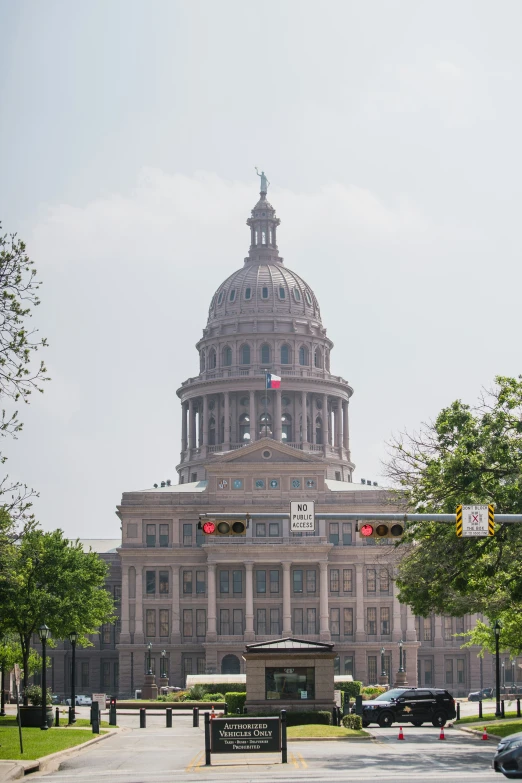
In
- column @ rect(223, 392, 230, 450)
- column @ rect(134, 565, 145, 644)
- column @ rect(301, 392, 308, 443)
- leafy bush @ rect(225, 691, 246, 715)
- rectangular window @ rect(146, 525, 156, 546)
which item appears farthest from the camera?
column @ rect(223, 392, 230, 450)

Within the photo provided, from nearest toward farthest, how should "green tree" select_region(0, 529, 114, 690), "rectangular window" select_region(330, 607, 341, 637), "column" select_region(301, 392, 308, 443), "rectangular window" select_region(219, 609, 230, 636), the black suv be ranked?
the black suv
"green tree" select_region(0, 529, 114, 690)
"rectangular window" select_region(219, 609, 230, 636)
"rectangular window" select_region(330, 607, 341, 637)
"column" select_region(301, 392, 308, 443)

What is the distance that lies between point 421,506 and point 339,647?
287 ft

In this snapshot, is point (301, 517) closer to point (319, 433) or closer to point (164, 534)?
point (164, 534)

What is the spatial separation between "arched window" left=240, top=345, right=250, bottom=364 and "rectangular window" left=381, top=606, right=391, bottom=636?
42920 millimetres

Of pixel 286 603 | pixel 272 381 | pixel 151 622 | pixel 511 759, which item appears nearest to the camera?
pixel 511 759

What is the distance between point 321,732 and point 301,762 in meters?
14.2

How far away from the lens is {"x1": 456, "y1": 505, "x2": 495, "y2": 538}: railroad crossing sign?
1523 inches

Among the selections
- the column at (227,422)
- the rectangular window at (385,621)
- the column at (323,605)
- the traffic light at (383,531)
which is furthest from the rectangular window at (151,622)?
the traffic light at (383,531)

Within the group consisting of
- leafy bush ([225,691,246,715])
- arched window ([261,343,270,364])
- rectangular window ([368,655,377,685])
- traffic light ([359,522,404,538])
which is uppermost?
arched window ([261,343,270,364])

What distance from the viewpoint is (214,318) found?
175000 millimetres

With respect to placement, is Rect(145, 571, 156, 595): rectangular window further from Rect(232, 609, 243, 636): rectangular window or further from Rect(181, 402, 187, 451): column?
Rect(181, 402, 187, 451): column

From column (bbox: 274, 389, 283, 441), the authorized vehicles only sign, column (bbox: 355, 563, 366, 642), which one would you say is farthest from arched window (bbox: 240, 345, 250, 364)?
the authorized vehicles only sign

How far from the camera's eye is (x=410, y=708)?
66.4 metres

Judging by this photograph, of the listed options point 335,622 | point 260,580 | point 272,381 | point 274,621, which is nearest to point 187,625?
point 260,580
